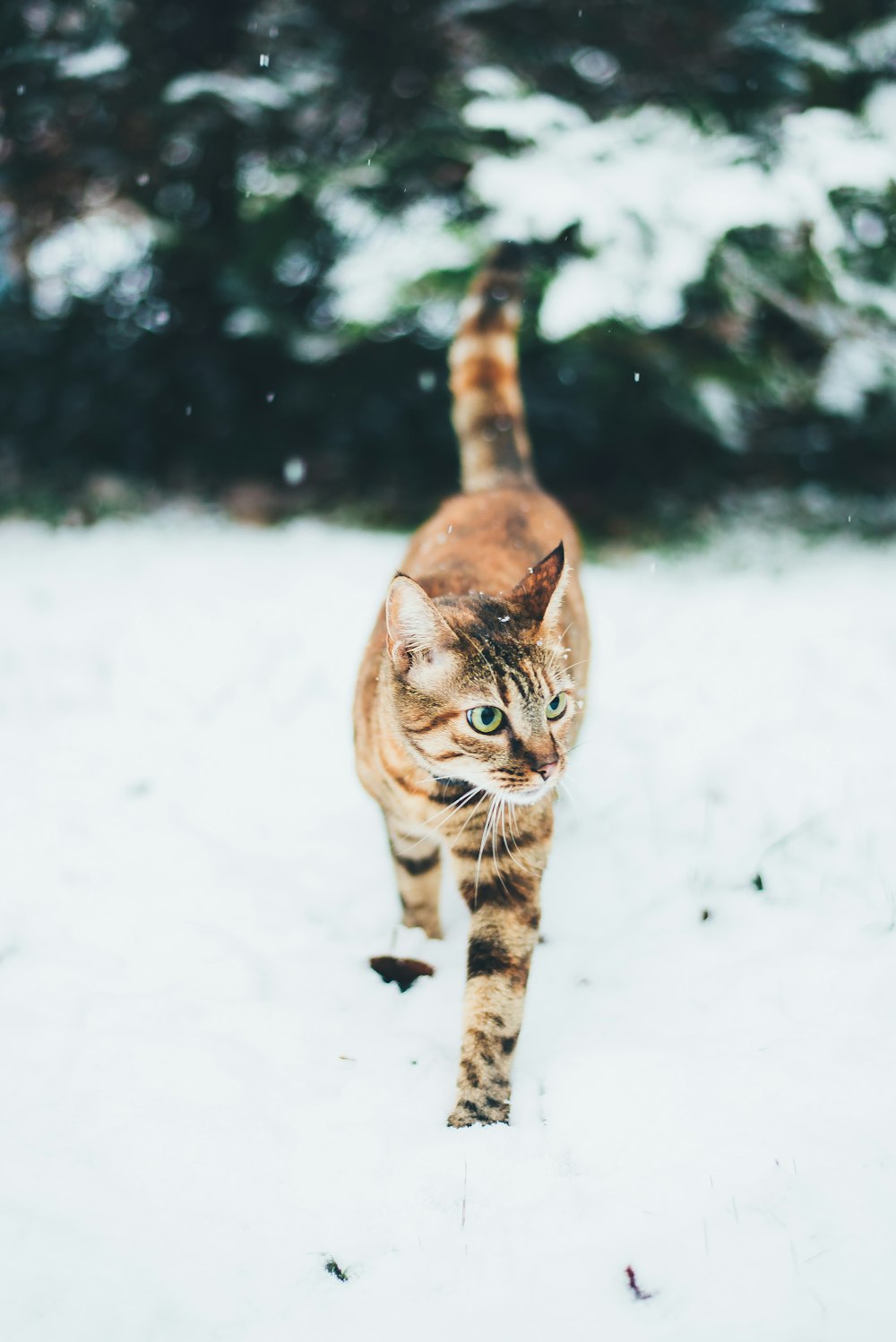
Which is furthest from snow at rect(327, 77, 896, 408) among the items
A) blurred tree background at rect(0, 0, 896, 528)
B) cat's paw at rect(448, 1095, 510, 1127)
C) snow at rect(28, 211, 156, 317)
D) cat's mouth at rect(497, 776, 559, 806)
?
cat's paw at rect(448, 1095, 510, 1127)

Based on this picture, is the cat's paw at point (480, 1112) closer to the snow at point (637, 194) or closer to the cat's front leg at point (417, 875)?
the cat's front leg at point (417, 875)

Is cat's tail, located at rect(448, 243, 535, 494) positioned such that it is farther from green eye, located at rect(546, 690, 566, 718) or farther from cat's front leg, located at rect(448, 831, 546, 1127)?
cat's front leg, located at rect(448, 831, 546, 1127)

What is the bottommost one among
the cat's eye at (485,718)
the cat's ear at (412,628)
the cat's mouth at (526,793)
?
the cat's mouth at (526,793)

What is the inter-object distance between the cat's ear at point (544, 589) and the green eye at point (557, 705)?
0.17 metres

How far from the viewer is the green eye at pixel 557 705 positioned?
1907 mm

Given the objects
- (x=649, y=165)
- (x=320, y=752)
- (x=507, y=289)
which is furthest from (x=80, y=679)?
(x=649, y=165)

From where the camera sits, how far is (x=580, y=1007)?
198 centimetres

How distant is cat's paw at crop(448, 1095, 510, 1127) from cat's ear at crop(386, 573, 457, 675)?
0.87 m

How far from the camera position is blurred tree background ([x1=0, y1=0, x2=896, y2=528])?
13.1ft

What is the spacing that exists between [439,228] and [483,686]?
326cm

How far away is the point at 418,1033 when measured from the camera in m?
1.91

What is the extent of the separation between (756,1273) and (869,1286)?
162 mm

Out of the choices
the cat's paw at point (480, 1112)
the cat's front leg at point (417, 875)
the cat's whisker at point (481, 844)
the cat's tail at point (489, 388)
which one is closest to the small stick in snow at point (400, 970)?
the cat's front leg at point (417, 875)

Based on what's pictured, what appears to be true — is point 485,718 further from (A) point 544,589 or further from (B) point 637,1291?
(B) point 637,1291
